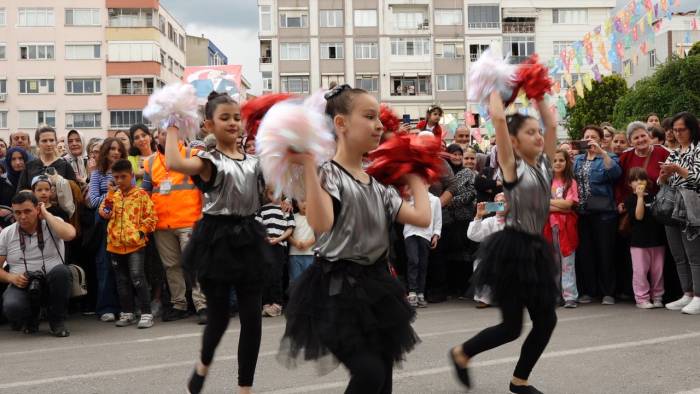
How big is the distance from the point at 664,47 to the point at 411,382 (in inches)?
2527

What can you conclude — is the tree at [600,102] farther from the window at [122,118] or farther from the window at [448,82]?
the window at [122,118]

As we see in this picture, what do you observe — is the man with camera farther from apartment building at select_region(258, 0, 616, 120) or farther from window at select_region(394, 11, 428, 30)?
window at select_region(394, 11, 428, 30)

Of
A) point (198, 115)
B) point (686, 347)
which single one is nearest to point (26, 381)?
point (198, 115)

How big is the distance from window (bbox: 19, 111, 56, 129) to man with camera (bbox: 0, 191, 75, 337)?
55.3 m

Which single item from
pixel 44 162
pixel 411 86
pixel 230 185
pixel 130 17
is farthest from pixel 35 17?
pixel 230 185

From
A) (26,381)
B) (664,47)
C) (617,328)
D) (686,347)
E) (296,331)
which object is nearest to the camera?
(296,331)

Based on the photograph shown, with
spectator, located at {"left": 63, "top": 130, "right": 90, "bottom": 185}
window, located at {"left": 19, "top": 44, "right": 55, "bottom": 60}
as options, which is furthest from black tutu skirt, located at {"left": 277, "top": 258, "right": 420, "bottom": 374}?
window, located at {"left": 19, "top": 44, "right": 55, "bottom": 60}

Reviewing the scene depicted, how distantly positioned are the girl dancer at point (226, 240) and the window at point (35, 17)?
61605 millimetres

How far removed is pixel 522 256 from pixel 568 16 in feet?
207

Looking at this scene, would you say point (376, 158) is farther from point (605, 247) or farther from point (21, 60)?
point (21, 60)

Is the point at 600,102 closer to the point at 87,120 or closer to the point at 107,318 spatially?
the point at 87,120

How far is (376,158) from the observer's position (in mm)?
4152

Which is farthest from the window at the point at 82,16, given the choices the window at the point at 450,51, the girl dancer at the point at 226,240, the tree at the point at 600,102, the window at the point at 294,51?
the girl dancer at the point at 226,240

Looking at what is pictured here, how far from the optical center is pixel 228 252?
17.5 feet
